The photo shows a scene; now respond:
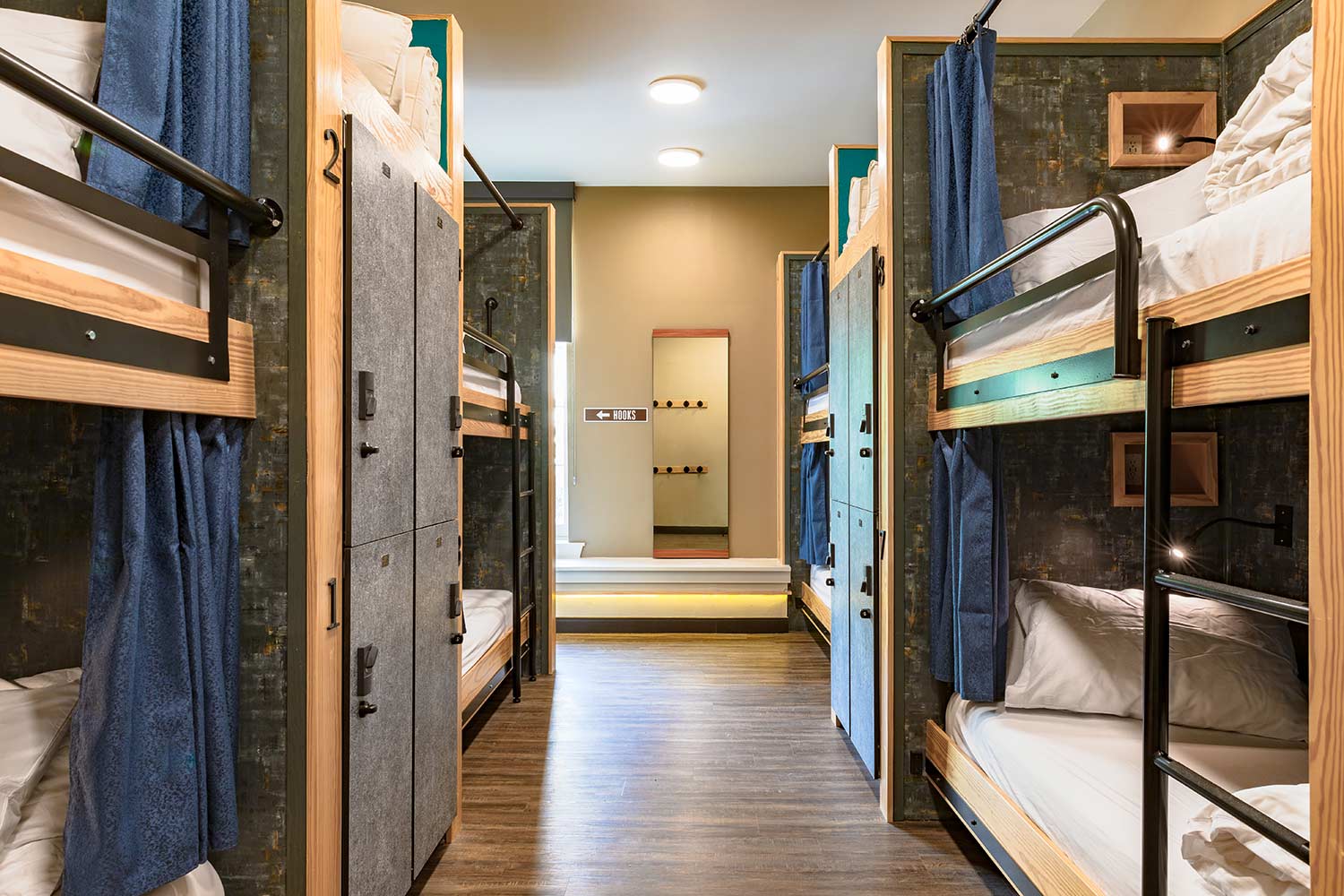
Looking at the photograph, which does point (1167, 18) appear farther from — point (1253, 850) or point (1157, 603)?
point (1253, 850)

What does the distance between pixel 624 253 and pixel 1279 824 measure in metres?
5.47

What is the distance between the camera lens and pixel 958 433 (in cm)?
232

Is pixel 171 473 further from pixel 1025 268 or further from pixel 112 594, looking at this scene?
pixel 1025 268

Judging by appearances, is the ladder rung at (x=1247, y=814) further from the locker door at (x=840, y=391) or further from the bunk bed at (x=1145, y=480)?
the locker door at (x=840, y=391)

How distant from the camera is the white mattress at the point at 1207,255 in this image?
1.12 metres

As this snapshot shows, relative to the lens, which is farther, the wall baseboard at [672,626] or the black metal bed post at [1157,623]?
the wall baseboard at [672,626]

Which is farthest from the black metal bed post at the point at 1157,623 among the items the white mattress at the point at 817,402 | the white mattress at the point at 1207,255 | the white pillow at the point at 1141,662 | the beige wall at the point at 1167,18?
the white mattress at the point at 817,402

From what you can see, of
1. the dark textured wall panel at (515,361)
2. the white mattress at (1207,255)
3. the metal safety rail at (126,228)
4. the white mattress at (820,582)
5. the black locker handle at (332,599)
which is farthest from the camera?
the white mattress at (820,582)

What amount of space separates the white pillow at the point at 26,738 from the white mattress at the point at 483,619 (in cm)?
154

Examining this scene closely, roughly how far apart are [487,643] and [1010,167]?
2.63m

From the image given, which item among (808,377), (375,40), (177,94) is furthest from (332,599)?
(808,377)

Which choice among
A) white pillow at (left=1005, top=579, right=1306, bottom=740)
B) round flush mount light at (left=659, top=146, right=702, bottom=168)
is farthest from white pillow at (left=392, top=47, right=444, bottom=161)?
round flush mount light at (left=659, top=146, right=702, bottom=168)

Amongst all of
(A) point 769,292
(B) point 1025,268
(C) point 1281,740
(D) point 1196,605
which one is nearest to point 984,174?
(B) point 1025,268

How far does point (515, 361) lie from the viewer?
4.18 metres
